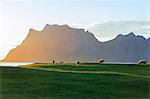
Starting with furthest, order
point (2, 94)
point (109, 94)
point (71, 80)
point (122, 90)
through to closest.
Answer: point (71, 80)
point (122, 90)
point (109, 94)
point (2, 94)

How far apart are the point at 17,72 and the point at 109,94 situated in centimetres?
1613

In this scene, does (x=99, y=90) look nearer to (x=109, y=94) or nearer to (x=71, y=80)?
(x=109, y=94)

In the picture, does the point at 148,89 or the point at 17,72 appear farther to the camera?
the point at 17,72

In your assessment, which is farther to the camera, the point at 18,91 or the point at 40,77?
the point at 40,77

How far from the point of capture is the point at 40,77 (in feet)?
137

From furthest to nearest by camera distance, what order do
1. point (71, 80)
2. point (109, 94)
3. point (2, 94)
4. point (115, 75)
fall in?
point (115, 75) → point (71, 80) → point (109, 94) → point (2, 94)

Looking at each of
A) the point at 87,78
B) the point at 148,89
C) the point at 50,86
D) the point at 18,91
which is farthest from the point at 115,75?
the point at 18,91

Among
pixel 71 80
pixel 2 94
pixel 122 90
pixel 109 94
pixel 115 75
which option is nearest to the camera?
pixel 2 94

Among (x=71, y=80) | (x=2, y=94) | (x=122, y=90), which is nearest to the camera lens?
(x=2, y=94)

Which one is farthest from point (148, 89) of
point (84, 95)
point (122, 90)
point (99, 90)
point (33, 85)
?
point (33, 85)

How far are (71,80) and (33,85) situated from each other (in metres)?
4.85

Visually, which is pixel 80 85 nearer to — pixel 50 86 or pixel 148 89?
pixel 50 86

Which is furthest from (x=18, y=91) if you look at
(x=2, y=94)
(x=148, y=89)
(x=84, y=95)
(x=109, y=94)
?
(x=148, y=89)

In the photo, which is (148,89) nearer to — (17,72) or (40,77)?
(40,77)
